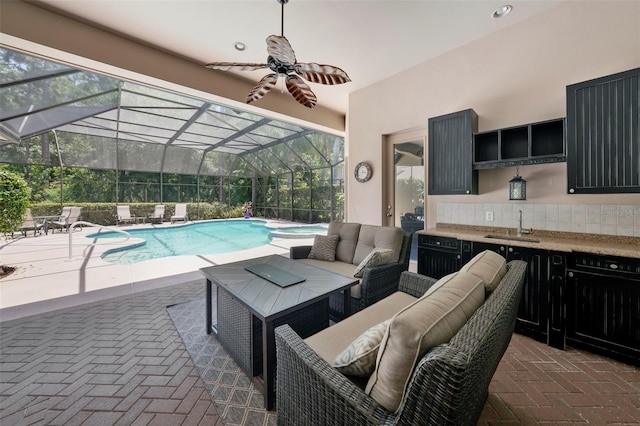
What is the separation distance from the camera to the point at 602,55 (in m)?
2.45

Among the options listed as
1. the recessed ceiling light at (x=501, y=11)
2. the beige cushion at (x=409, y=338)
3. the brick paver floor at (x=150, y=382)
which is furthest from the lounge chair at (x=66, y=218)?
the recessed ceiling light at (x=501, y=11)

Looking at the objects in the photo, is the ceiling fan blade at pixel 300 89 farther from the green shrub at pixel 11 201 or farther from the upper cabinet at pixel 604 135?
the green shrub at pixel 11 201

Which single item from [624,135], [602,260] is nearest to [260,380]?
[602,260]

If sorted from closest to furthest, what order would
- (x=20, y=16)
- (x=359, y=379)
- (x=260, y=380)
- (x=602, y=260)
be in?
(x=359, y=379) → (x=260, y=380) → (x=602, y=260) → (x=20, y=16)

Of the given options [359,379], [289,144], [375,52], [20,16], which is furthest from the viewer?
[289,144]

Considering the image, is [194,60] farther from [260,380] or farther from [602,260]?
[602,260]

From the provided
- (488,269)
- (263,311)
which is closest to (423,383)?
(488,269)

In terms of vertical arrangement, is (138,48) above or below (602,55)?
above

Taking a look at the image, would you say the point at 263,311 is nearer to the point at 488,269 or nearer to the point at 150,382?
the point at 150,382

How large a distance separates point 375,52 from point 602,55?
233cm

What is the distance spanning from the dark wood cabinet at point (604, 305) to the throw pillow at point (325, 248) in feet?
7.37

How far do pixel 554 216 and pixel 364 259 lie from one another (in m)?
2.07

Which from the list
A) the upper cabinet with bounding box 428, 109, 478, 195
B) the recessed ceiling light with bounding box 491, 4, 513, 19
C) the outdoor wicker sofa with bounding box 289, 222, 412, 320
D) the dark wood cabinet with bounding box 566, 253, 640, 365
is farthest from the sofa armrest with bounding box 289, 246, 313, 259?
the recessed ceiling light with bounding box 491, 4, 513, 19

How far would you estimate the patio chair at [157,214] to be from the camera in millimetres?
11586
